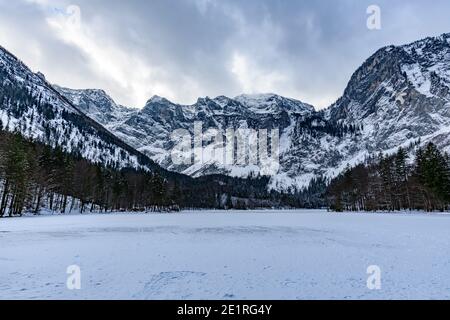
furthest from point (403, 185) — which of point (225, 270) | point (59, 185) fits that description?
point (59, 185)

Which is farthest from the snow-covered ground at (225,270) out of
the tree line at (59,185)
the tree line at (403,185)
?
the tree line at (403,185)

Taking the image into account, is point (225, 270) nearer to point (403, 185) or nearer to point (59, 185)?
point (59, 185)

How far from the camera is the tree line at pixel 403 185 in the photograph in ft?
222

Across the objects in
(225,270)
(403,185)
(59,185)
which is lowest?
(225,270)

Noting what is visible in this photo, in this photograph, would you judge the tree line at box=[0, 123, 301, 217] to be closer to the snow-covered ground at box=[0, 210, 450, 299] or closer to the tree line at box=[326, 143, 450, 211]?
the snow-covered ground at box=[0, 210, 450, 299]

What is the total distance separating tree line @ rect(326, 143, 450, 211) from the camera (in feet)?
222

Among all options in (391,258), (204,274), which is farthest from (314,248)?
(204,274)

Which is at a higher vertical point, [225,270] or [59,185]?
[59,185]

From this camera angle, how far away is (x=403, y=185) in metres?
82.9

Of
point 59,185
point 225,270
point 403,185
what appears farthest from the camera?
point 403,185

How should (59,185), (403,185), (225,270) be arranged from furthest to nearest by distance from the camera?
1. (403,185)
2. (59,185)
3. (225,270)

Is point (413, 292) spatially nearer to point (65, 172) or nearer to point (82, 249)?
point (82, 249)

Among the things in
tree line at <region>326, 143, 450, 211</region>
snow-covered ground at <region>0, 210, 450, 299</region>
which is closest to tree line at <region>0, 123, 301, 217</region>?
snow-covered ground at <region>0, 210, 450, 299</region>
